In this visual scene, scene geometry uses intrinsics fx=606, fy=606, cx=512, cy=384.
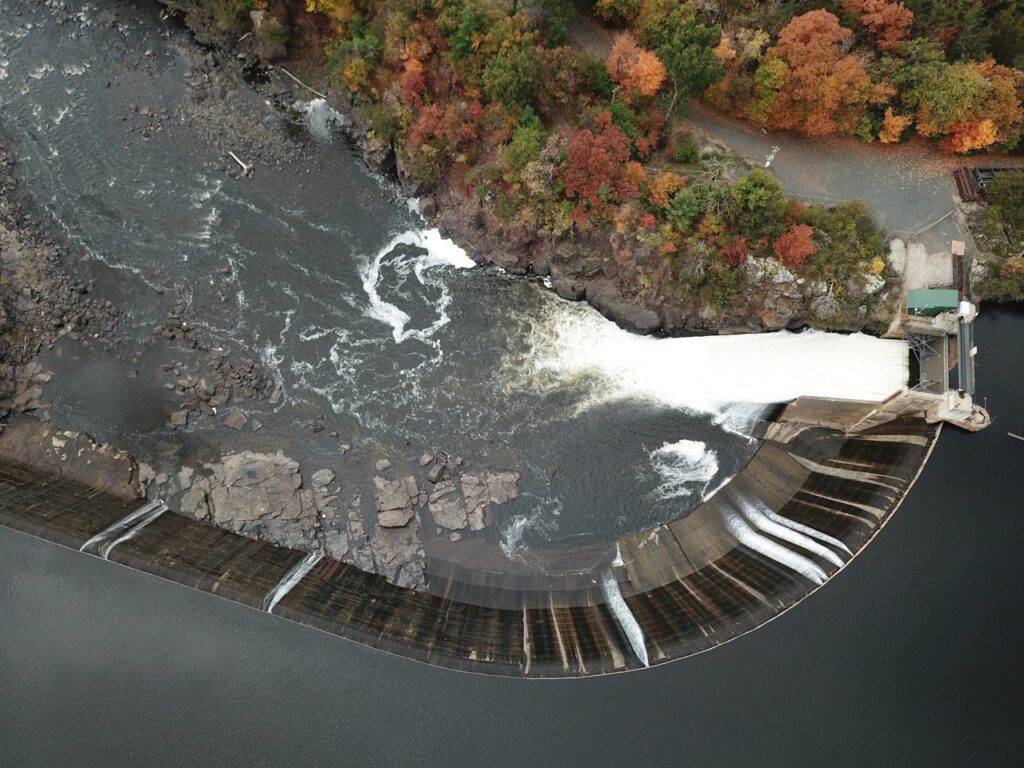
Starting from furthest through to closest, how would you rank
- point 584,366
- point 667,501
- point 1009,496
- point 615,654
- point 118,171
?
point 118,171
point 584,366
point 667,501
point 1009,496
point 615,654

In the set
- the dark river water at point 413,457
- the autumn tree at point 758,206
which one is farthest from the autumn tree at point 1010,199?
the autumn tree at point 758,206

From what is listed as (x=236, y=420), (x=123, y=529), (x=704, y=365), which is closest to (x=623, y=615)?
(x=704, y=365)

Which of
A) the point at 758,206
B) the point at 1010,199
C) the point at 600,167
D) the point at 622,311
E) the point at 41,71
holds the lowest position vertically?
the point at 622,311

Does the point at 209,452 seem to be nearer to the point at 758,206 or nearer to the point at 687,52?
the point at 758,206

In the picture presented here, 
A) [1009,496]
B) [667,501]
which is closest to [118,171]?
[667,501]

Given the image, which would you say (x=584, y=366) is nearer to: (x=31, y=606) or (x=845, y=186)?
(x=845, y=186)

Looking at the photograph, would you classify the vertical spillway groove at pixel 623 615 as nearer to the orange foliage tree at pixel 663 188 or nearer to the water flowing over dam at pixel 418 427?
the water flowing over dam at pixel 418 427
